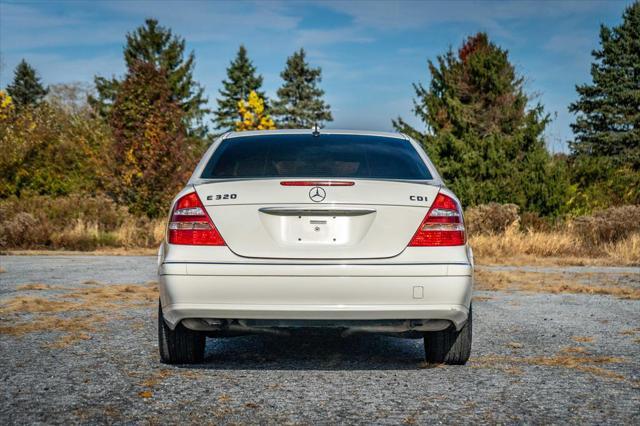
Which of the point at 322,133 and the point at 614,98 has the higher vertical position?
the point at 614,98

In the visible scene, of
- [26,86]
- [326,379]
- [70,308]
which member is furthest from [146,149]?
[26,86]

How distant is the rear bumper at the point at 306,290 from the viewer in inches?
171

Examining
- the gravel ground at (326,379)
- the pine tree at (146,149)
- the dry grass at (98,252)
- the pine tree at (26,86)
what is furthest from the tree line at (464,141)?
the pine tree at (26,86)

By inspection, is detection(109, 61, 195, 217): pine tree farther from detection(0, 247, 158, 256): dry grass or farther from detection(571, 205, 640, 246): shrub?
detection(571, 205, 640, 246): shrub

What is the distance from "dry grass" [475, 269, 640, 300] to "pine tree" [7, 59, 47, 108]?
243 feet

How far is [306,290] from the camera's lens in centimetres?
434

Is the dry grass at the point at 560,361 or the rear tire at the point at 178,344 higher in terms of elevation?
the rear tire at the point at 178,344

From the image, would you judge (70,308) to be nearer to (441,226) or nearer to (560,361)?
(441,226)

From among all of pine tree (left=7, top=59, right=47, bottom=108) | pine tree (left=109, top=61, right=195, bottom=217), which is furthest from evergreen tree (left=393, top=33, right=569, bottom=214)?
pine tree (left=7, top=59, right=47, bottom=108)

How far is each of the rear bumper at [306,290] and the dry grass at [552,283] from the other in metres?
6.33

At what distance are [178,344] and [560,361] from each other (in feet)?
8.82

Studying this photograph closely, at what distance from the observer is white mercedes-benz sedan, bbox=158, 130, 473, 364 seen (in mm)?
4359

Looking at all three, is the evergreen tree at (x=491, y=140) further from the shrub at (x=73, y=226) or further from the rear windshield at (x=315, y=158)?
the rear windshield at (x=315, y=158)

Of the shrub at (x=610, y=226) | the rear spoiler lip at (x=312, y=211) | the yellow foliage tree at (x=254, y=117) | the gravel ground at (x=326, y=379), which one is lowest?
the gravel ground at (x=326, y=379)
